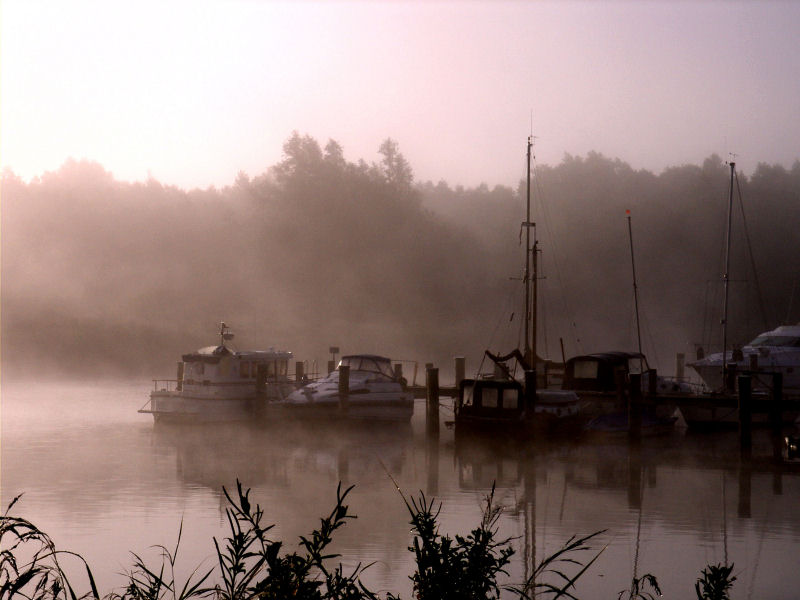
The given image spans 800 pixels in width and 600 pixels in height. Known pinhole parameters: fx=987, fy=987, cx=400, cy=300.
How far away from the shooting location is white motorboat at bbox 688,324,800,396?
40.7 metres

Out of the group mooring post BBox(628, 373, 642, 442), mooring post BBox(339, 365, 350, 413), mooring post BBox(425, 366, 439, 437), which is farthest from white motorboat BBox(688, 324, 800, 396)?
mooring post BBox(339, 365, 350, 413)

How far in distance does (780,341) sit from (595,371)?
8457 millimetres

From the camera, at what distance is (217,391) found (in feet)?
136

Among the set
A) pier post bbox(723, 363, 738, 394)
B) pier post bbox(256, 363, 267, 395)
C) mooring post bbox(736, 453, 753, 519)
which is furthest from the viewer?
pier post bbox(256, 363, 267, 395)

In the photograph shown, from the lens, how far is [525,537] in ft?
64.3

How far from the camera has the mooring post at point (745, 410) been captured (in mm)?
30500

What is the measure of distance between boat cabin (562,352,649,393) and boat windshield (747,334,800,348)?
19.6 ft

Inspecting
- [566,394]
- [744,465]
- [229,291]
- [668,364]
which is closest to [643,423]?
[566,394]

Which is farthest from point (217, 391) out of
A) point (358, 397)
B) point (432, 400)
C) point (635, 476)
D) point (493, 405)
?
point (635, 476)

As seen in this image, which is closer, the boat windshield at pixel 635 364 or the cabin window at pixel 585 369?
the cabin window at pixel 585 369

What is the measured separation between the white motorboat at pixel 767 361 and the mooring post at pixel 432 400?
39.5ft

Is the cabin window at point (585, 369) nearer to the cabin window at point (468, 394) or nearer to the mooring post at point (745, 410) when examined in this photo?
the cabin window at point (468, 394)

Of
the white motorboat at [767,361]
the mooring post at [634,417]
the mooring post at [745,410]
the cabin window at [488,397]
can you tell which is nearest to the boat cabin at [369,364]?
the cabin window at [488,397]

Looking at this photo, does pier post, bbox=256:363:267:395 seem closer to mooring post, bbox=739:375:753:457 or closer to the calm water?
the calm water
